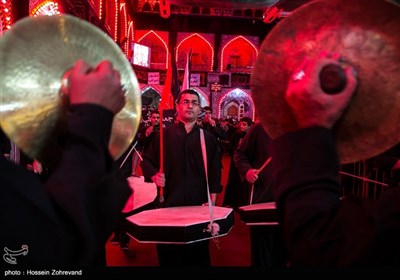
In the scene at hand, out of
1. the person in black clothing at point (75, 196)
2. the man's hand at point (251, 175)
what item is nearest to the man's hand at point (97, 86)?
the person in black clothing at point (75, 196)

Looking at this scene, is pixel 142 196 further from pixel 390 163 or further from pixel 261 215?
pixel 390 163

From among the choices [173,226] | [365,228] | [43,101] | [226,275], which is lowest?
[173,226]

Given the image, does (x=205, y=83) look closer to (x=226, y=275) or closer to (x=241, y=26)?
(x=241, y=26)

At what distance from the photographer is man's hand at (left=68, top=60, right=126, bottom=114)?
2.87 ft

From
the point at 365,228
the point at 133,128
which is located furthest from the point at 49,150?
the point at 365,228

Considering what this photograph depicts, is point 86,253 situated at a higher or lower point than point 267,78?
lower

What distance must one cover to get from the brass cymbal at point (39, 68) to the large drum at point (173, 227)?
1596 millimetres

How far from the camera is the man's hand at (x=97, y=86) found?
2.87 ft

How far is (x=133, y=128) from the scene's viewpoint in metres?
1.10

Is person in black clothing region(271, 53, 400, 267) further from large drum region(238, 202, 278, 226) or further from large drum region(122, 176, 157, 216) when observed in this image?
large drum region(238, 202, 278, 226)

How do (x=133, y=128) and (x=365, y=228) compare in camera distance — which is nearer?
(x=365, y=228)

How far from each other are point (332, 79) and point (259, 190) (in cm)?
339

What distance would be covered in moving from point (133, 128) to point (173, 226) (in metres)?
1.49

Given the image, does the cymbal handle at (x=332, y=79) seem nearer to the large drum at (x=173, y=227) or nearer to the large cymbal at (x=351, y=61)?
the large cymbal at (x=351, y=61)
